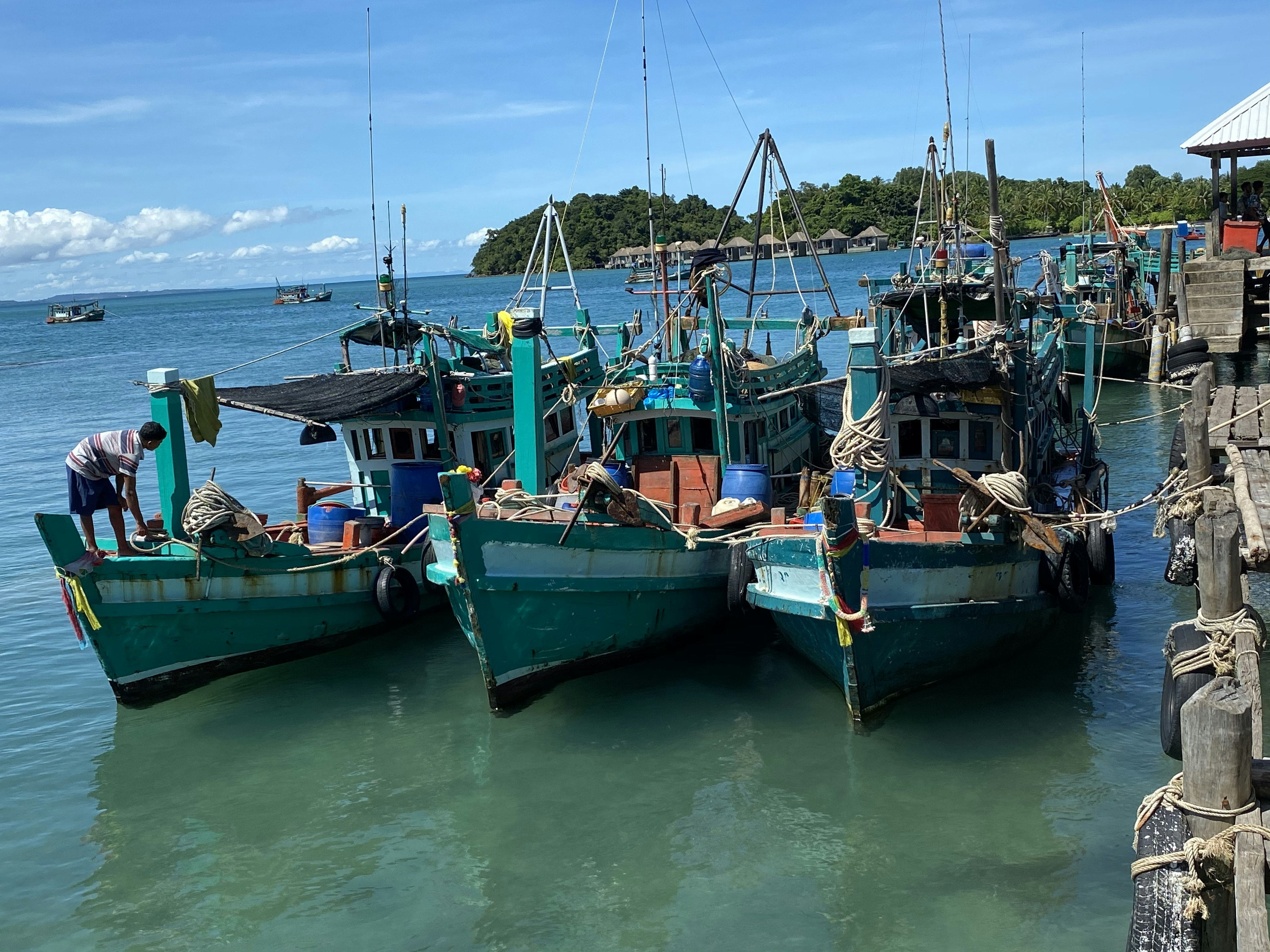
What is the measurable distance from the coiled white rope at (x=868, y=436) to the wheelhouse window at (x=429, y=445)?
6.06 metres

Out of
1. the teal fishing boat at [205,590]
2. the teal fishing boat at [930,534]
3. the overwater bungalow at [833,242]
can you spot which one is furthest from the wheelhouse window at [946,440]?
the overwater bungalow at [833,242]

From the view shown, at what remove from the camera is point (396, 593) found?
46.8 feet

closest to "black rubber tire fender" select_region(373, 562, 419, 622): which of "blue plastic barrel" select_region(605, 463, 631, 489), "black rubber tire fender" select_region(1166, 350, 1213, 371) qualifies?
"blue plastic barrel" select_region(605, 463, 631, 489)

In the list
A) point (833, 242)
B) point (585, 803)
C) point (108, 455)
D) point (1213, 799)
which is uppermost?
point (833, 242)

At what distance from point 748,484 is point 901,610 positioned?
8.96 feet

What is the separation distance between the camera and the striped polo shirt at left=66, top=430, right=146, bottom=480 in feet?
39.2

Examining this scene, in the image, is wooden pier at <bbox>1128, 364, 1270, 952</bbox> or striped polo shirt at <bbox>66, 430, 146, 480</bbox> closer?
wooden pier at <bbox>1128, 364, 1270, 952</bbox>

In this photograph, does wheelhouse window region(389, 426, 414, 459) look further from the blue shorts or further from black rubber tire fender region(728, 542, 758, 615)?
black rubber tire fender region(728, 542, 758, 615)

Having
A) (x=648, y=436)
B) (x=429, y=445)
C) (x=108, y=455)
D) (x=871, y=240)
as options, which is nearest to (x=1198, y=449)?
(x=648, y=436)

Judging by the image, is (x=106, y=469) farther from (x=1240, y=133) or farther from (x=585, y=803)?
(x=1240, y=133)

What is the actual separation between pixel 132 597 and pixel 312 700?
2348 mm

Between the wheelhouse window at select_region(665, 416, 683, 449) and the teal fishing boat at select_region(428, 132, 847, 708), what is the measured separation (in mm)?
18

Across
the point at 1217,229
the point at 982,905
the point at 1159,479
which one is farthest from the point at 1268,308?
the point at 982,905

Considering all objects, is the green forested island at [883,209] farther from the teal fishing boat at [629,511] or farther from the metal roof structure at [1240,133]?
the teal fishing boat at [629,511]
